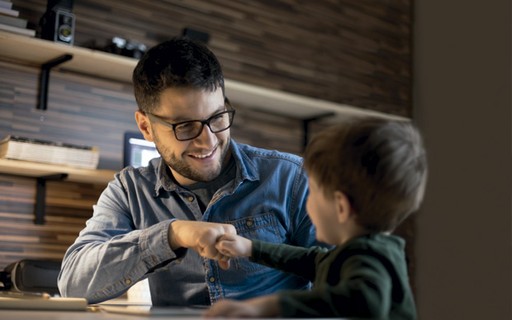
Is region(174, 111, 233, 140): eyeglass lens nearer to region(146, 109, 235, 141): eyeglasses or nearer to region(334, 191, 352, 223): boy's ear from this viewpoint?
region(146, 109, 235, 141): eyeglasses

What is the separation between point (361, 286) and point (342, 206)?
0.17 metres

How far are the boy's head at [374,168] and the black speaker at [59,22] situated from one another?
1966 mm

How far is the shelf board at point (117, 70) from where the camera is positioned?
9.00ft

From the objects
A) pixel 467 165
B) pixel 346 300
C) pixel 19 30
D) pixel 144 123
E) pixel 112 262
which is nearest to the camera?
pixel 346 300

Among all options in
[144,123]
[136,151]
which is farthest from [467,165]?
[144,123]

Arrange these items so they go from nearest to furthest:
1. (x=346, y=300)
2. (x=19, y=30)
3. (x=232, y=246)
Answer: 1. (x=346, y=300)
2. (x=232, y=246)
3. (x=19, y=30)

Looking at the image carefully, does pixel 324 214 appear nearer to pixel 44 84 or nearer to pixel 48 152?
pixel 48 152

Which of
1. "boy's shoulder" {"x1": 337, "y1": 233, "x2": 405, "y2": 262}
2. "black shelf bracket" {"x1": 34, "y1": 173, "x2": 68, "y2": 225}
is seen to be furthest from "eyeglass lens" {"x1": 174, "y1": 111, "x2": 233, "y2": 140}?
"black shelf bracket" {"x1": 34, "y1": 173, "x2": 68, "y2": 225}

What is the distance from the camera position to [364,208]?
3.49 feet

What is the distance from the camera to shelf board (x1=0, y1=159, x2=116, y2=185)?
8.70 ft

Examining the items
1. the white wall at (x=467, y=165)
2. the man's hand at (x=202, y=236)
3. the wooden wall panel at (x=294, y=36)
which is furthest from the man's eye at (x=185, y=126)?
the white wall at (x=467, y=165)

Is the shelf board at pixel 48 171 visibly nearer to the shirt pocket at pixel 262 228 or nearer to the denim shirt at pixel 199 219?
the denim shirt at pixel 199 219

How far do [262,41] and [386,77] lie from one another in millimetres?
902

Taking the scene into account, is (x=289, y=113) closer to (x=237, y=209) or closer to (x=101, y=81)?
(x=101, y=81)
